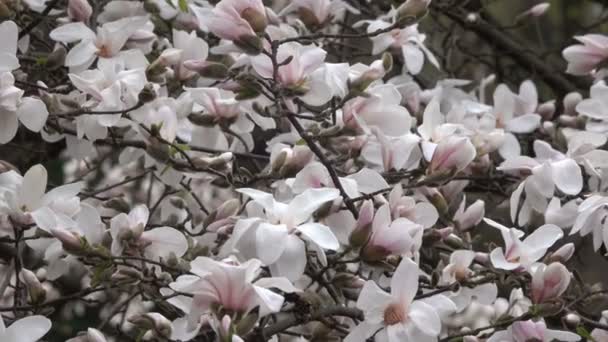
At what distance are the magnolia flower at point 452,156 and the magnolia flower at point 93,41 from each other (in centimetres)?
35

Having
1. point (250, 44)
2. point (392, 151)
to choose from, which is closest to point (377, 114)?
point (392, 151)

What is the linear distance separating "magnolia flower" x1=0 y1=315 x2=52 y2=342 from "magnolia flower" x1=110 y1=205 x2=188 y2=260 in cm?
13

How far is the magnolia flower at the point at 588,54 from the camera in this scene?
4.13ft

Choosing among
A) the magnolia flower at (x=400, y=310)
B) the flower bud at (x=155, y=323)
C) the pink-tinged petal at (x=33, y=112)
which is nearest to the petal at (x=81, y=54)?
the pink-tinged petal at (x=33, y=112)

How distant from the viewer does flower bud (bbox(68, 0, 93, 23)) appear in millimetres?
1077

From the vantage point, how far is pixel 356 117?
0.95 metres

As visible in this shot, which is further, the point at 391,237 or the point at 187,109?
the point at 187,109

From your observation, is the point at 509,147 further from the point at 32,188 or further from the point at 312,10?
the point at 32,188

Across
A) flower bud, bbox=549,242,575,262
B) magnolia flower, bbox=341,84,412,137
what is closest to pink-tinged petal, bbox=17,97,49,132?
magnolia flower, bbox=341,84,412,137

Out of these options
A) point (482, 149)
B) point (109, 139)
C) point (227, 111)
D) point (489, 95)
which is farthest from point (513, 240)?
point (489, 95)

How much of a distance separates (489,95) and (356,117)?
3.42 ft

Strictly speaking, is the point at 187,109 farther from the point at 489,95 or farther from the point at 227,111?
the point at 489,95

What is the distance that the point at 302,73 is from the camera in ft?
3.10

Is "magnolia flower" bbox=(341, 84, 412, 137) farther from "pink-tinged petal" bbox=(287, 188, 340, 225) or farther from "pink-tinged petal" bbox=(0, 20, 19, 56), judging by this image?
"pink-tinged petal" bbox=(0, 20, 19, 56)
